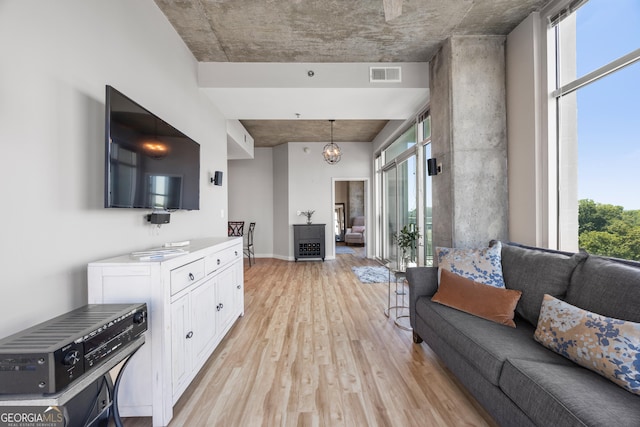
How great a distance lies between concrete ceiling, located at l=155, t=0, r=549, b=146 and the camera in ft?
7.76

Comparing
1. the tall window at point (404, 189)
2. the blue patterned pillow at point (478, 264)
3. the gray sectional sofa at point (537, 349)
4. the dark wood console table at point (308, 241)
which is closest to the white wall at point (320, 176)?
the dark wood console table at point (308, 241)

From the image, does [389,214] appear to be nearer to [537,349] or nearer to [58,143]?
[537,349]

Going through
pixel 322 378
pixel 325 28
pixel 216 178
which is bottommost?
pixel 322 378

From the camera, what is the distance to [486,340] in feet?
4.97

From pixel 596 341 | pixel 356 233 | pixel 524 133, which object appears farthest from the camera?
pixel 356 233

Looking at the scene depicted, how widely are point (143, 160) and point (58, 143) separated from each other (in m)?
0.48

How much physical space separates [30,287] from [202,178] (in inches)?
85.2

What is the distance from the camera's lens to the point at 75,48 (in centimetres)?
151

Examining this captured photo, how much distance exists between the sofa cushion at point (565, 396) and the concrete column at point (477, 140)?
1.64 m

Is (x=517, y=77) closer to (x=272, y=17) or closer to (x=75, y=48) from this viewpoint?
(x=272, y=17)

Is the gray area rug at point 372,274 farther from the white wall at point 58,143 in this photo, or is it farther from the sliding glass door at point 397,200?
the white wall at point 58,143

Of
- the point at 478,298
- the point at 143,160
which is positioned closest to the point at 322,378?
the point at 478,298

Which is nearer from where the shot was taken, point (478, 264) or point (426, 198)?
point (478, 264)

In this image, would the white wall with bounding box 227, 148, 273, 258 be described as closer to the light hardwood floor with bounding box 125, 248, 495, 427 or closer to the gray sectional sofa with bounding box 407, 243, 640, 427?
the light hardwood floor with bounding box 125, 248, 495, 427
